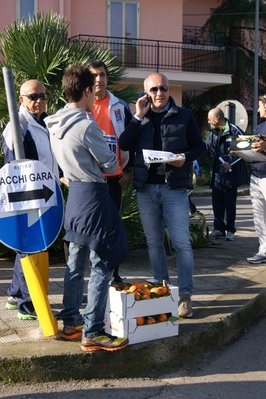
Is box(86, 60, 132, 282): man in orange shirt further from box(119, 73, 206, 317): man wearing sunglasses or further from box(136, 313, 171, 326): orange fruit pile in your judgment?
box(136, 313, 171, 326): orange fruit pile

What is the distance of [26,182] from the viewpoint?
416 cm

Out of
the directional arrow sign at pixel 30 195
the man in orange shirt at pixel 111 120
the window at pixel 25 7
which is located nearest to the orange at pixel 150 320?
the directional arrow sign at pixel 30 195

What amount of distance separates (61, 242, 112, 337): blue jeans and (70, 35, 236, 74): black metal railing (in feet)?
60.4

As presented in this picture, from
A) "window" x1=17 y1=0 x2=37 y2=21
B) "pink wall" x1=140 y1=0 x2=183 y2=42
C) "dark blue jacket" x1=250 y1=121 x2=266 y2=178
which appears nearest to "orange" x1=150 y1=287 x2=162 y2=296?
"dark blue jacket" x1=250 y1=121 x2=266 y2=178

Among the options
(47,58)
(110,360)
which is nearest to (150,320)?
(110,360)

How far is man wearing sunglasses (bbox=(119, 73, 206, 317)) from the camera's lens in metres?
4.90

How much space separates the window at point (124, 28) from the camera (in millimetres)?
23234

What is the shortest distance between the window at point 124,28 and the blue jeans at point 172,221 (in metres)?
18.8

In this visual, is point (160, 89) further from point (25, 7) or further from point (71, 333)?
point (25, 7)

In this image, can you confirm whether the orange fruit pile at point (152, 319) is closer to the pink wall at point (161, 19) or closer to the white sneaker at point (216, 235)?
the white sneaker at point (216, 235)

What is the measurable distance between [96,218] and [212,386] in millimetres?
1346

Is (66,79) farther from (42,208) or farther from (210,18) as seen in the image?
(210,18)

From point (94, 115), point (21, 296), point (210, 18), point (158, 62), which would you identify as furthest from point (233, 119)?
point (210, 18)

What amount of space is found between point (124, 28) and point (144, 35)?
33.8 inches
